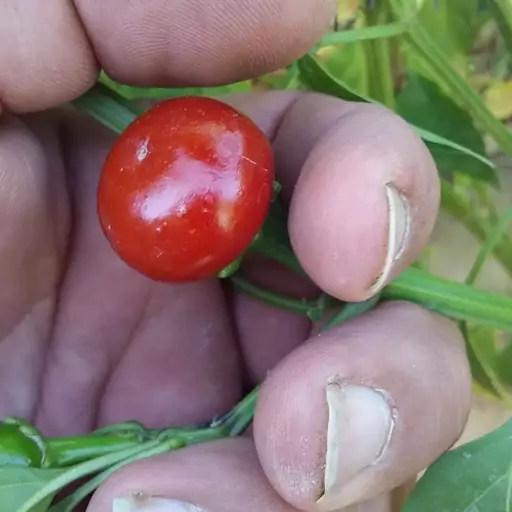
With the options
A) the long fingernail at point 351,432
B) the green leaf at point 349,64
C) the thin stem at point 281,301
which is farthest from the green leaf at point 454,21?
the long fingernail at point 351,432

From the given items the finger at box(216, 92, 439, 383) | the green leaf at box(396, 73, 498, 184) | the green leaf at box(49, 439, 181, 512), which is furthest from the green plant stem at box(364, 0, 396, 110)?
the green leaf at box(49, 439, 181, 512)

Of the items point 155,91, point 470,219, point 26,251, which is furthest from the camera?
point 470,219

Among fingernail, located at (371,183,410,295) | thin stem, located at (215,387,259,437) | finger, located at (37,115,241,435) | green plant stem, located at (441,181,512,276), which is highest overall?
fingernail, located at (371,183,410,295)

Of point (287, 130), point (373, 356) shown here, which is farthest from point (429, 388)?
point (287, 130)

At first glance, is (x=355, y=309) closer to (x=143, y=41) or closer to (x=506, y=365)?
(x=143, y=41)

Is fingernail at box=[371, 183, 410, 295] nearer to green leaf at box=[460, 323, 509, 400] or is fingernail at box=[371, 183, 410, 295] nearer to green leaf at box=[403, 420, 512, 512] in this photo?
green leaf at box=[403, 420, 512, 512]

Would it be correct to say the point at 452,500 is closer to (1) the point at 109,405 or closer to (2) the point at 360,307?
(2) the point at 360,307

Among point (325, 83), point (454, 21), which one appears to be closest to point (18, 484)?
point (325, 83)
